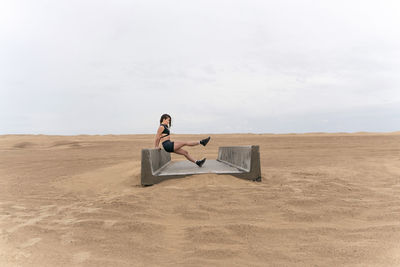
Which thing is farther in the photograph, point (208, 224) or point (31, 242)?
point (208, 224)

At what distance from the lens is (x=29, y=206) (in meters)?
4.32

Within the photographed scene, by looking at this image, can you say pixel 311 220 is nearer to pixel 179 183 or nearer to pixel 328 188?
pixel 328 188

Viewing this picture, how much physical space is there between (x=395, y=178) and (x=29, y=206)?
6669 mm

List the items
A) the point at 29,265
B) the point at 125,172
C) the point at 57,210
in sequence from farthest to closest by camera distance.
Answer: the point at 125,172, the point at 57,210, the point at 29,265

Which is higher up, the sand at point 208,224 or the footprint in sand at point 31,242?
the sand at point 208,224

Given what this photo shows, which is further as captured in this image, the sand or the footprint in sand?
the footprint in sand

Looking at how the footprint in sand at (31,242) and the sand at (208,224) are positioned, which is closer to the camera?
the sand at (208,224)

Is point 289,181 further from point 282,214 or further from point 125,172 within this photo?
point 125,172

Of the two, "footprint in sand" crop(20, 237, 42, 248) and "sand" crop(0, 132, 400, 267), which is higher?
"sand" crop(0, 132, 400, 267)

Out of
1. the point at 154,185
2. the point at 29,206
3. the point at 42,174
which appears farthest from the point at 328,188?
the point at 42,174

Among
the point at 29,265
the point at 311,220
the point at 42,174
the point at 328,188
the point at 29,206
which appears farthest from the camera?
the point at 42,174

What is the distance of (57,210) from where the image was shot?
403 cm

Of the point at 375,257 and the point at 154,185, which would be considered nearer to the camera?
the point at 375,257

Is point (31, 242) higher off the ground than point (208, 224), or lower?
lower
